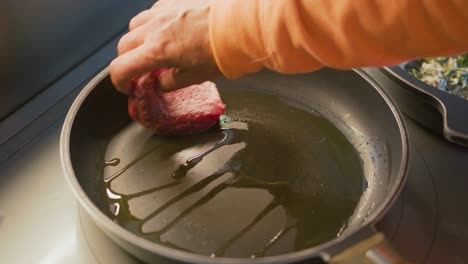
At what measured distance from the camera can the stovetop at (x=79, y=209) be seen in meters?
0.65

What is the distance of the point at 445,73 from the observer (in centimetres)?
95

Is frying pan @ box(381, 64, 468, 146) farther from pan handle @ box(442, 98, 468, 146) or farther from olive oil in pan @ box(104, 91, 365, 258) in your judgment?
olive oil in pan @ box(104, 91, 365, 258)

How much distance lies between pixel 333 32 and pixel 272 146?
30 cm

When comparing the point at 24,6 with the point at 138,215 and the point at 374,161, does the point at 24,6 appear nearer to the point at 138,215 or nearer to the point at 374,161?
the point at 138,215

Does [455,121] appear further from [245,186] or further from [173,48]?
[173,48]

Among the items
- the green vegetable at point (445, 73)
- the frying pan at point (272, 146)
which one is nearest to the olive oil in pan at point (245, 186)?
the frying pan at point (272, 146)

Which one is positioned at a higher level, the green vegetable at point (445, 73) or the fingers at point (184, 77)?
the fingers at point (184, 77)

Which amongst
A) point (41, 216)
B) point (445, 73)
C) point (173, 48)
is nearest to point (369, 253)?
point (173, 48)

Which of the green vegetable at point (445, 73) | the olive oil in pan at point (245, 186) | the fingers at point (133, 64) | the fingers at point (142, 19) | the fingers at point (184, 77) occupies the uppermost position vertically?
the fingers at point (142, 19)

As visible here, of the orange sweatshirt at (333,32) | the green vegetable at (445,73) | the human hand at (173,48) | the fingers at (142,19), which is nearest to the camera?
the orange sweatshirt at (333,32)

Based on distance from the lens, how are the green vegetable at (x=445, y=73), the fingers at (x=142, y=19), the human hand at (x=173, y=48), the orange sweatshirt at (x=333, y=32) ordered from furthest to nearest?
the green vegetable at (x=445, y=73) → the fingers at (x=142, y=19) → the human hand at (x=173, y=48) → the orange sweatshirt at (x=333, y=32)

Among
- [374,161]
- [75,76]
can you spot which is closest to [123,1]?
[75,76]

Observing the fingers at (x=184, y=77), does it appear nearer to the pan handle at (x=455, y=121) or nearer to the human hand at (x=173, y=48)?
the human hand at (x=173, y=48)

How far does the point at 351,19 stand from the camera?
0.51m
